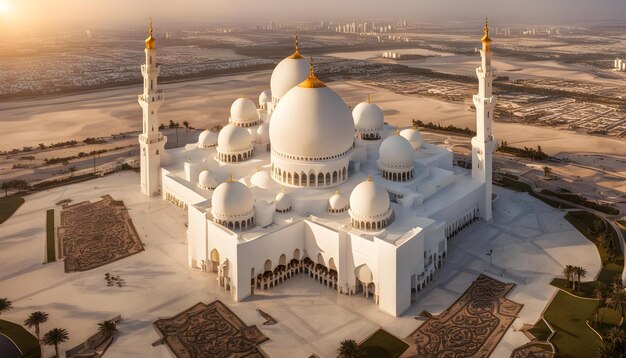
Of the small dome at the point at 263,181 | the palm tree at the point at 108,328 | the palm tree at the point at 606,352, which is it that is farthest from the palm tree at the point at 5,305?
the palm tree at the point at 606,352

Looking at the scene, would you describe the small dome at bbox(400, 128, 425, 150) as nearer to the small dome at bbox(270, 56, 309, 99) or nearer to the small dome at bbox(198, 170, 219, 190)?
the small dome at bbox(270, 56, 309, 99)

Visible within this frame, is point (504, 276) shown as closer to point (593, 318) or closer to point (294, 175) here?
point (593, 318)

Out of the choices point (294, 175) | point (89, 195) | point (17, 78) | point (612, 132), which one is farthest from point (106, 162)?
point (17, 78)

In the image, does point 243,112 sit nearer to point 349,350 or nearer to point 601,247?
point 349,350

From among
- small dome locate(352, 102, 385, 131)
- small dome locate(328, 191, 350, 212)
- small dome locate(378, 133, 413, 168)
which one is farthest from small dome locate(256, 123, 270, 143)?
small dome locate(328, 191, 350, 212)

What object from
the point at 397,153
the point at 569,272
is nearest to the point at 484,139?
the point at 397,153
